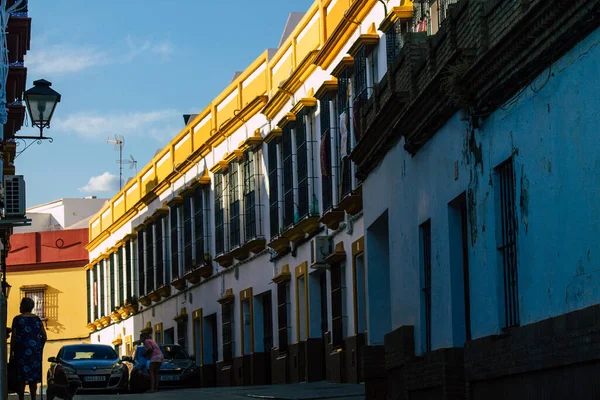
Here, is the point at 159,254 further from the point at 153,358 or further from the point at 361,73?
the point at 361,73

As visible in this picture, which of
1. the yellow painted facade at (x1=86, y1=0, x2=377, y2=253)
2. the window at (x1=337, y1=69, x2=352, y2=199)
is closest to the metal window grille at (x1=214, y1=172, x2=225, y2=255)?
the yellow painted facade at (x1=86, y1=0, x2=377, y2=253)

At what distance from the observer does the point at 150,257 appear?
44.7 m

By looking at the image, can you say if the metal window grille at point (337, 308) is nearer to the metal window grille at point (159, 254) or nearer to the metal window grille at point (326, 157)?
the metal window grille at point (326, 157)

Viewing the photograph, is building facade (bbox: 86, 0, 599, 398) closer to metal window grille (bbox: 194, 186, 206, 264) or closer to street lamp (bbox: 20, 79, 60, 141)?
metal window grille (bbox: 194, 186, 206, 264)

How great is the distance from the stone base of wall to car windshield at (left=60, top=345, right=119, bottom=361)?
1333 centimetres

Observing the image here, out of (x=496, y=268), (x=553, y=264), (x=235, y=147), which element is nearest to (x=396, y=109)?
(x=496, y=268)

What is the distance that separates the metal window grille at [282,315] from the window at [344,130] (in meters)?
5.82

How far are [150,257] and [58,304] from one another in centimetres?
1001

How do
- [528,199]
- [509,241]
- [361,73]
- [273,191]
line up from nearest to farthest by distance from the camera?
[528,199] < [509,241] < [361,73] < [273,191]

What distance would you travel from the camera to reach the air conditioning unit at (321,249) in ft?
87.5

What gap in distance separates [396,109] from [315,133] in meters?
11.6

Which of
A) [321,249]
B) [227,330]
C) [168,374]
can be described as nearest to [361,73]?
[321,249]

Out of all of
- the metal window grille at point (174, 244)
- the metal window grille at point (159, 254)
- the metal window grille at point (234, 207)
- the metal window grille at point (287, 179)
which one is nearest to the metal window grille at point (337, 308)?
the metal window grille at point (287, 179)

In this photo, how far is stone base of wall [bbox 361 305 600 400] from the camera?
378 inches
